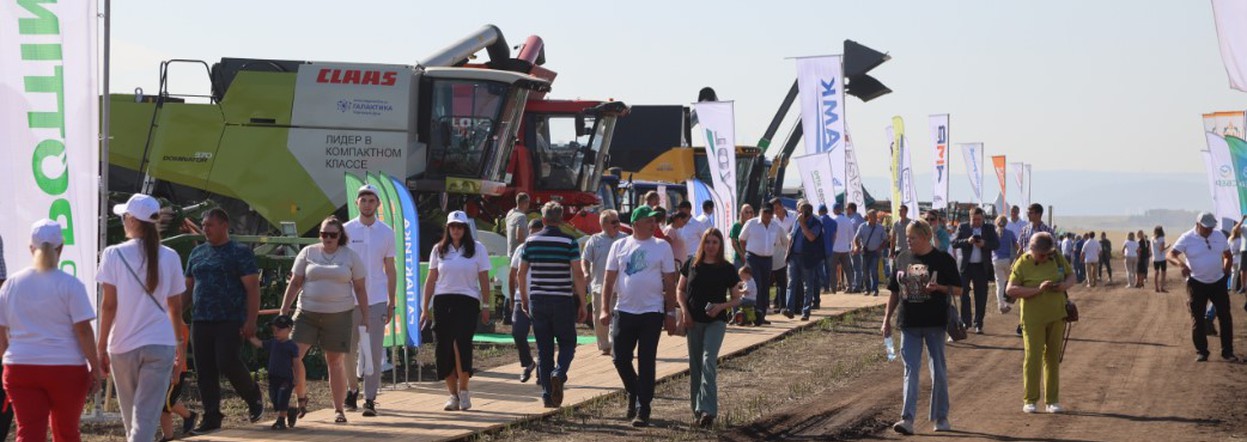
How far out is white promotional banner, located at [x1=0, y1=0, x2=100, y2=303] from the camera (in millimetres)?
11352

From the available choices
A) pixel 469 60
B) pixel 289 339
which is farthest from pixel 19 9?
pixel 469 60

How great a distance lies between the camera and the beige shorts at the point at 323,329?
12172mm

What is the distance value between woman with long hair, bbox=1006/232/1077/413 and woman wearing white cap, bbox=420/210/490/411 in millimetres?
4208

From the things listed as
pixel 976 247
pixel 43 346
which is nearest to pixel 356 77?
pixel 976 247

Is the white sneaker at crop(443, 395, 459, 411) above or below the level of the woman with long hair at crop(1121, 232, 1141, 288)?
below

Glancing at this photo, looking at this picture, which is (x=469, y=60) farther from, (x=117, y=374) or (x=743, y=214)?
(x=117, y=374)

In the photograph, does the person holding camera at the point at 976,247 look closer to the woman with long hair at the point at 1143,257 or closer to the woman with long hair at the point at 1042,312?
the woman with long hair at the point at 1042,312

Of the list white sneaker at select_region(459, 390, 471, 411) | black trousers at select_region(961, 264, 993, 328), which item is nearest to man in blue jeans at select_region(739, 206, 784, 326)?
black trousers at select_region(961, 264, 993, 328)

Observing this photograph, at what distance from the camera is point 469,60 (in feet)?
110

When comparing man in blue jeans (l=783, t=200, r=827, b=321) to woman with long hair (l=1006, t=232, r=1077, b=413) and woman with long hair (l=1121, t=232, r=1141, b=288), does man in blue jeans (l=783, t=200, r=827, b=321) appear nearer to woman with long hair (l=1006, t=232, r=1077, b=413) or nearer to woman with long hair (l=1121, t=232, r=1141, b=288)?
woman with long hair (l=1006, t=232, r=1077, b=413)

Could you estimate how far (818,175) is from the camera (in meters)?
31.9

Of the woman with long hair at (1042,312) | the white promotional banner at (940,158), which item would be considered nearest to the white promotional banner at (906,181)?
the white promotional banner at (940,158)

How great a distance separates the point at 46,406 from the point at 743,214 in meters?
15.3

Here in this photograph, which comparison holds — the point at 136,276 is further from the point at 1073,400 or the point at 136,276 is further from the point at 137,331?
the point at 1073,400
